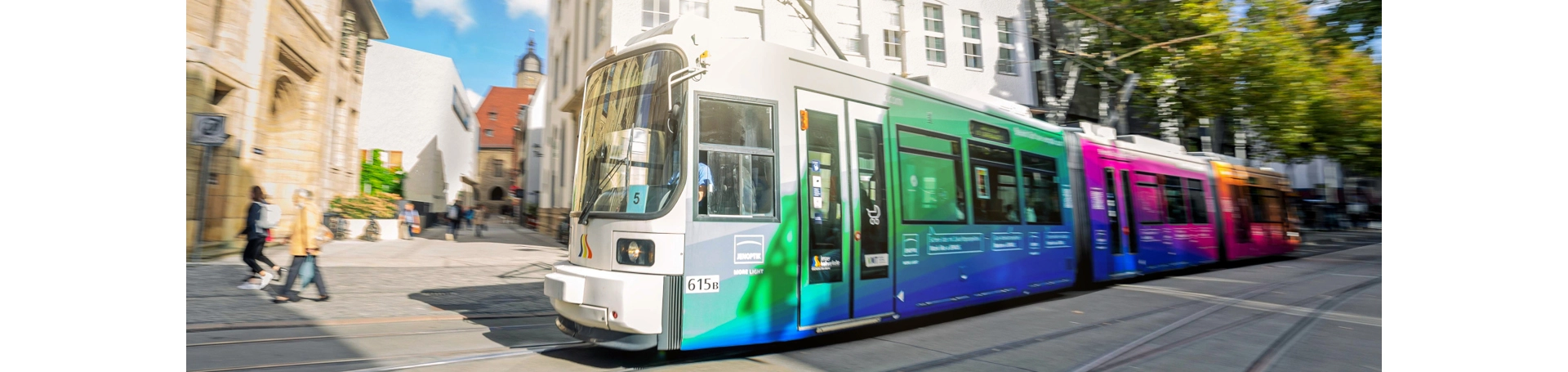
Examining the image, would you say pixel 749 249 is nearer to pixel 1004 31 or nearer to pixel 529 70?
pixel 529 70

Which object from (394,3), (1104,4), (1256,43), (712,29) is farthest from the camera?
(1104,4)

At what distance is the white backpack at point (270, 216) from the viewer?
20.9 ft

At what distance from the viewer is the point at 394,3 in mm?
6012

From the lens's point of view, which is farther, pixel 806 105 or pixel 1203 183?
pixel 1203 183

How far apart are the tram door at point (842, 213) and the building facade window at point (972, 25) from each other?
296 inches

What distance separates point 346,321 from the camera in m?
5.87

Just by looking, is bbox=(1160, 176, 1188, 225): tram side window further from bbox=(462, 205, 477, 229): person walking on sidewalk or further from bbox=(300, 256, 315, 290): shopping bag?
bbox=(300, 256, 315, 290): shopping bag

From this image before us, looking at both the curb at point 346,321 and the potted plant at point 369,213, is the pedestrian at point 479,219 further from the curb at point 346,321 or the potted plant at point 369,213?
the curb at point 346,321

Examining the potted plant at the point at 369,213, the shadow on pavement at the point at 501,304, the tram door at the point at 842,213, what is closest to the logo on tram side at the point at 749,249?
the tram door at the point at 842,213

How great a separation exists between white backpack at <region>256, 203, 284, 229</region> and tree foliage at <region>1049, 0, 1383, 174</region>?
943 cm

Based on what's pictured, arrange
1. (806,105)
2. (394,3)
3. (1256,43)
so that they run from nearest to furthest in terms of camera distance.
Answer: (806,105) < (394,3) < (1256,43)
